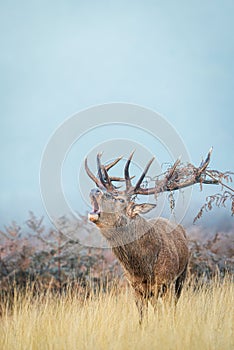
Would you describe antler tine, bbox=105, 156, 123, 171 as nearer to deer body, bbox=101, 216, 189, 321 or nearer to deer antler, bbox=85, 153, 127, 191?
deer antler, bbox=85, 153, 127, 191

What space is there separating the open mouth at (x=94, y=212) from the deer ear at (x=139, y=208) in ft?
1.55

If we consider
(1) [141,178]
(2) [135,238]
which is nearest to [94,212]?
(1) [141,178]

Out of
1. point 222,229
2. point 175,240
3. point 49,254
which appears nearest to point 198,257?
point 222,229

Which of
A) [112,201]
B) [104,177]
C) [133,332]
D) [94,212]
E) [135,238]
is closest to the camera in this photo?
[133,332]

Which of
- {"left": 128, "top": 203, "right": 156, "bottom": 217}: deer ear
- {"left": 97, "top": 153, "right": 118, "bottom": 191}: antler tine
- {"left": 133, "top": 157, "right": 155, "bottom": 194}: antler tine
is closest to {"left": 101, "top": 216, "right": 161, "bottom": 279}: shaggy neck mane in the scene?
{"left": 128, "top": 203, "right": 156, "bottom": 217}: deer ear

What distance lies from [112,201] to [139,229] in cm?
68

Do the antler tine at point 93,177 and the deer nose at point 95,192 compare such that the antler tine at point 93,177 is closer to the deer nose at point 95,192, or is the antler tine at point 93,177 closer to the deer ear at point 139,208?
the deer nose at point 95,192

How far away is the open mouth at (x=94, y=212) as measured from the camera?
5.38m

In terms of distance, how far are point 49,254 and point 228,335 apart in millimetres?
6010

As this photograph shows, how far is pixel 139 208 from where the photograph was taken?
19.0ft

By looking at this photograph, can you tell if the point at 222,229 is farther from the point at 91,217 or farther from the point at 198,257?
the point at 91,217

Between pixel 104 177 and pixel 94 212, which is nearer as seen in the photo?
pixel 94 212

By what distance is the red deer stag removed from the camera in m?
5.66

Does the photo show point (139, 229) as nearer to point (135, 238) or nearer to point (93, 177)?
point (135, 238)
